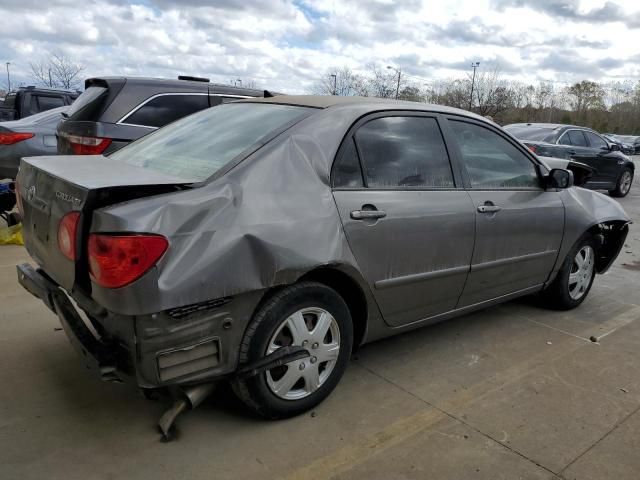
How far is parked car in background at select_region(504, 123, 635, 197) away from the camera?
449 inches

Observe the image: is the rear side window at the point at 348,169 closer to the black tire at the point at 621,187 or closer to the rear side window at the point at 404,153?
the rear side window at the point at 404,153

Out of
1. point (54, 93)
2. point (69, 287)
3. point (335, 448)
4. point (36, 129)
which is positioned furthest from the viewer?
point (54, 93)

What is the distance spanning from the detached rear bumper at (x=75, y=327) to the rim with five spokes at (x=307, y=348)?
2.39ft

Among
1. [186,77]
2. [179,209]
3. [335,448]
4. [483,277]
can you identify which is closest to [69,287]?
[179,209]

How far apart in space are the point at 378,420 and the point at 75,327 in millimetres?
1606

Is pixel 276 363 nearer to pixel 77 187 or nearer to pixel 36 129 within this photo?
pixel 77 187

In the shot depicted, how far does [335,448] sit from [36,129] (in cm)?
692

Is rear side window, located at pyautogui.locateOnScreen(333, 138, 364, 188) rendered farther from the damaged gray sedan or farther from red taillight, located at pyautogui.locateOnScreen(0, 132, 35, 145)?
red taillight, located at pyautogui.locateOnScreen(0, 132, 35, 145)

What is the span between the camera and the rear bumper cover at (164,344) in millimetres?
2256

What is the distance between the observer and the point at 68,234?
2.34 meters

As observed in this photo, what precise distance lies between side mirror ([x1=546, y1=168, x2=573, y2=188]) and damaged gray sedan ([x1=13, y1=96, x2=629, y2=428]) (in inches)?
7.9

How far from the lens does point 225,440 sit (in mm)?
2652

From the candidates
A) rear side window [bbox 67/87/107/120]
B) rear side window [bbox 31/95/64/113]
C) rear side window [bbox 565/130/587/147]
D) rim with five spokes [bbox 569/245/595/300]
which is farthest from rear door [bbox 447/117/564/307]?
rear side window [bbox 31/95/64/113]

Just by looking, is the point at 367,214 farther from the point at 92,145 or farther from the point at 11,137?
the point at 11,137
